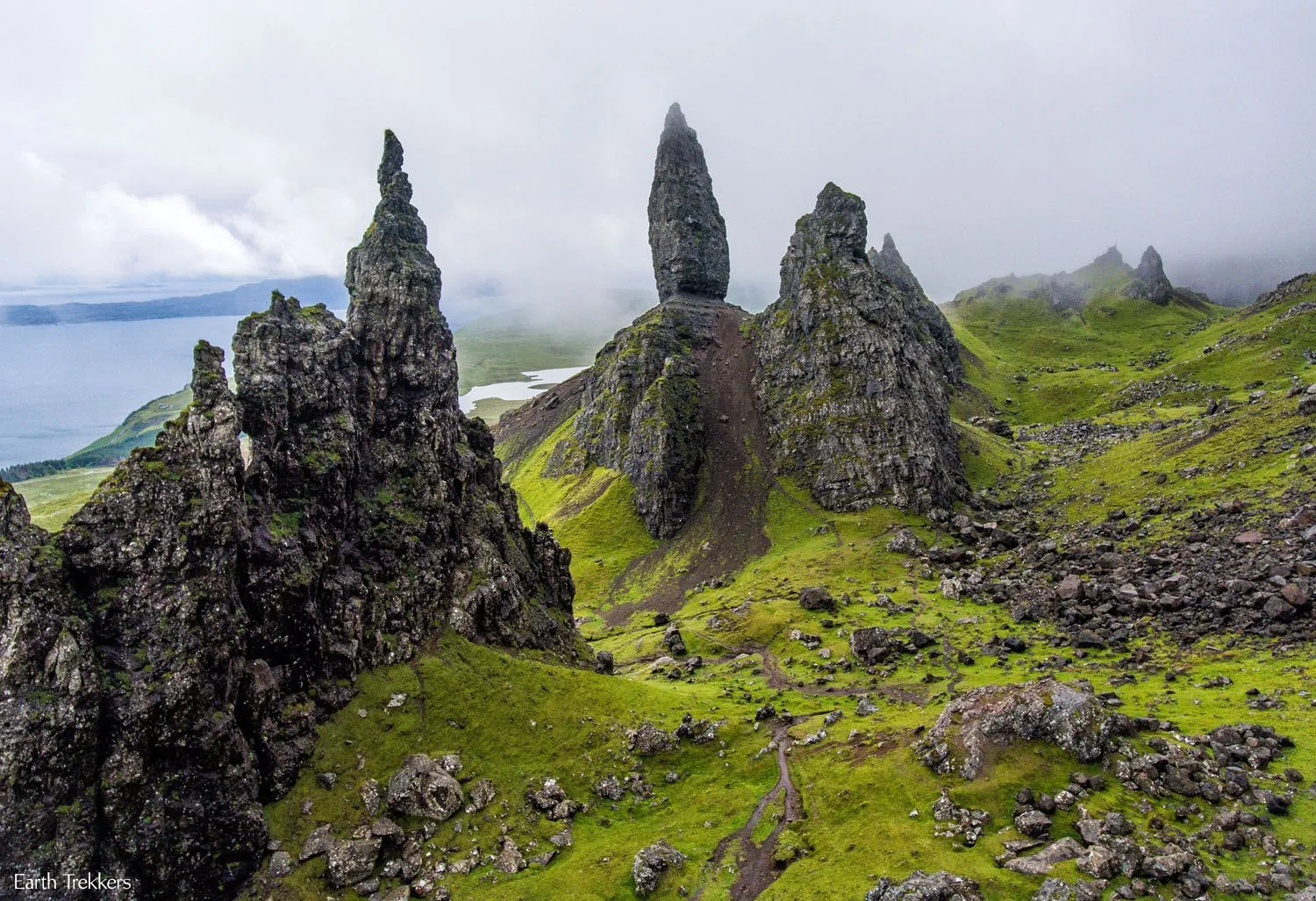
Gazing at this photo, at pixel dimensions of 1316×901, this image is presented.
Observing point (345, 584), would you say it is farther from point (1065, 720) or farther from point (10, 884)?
point (1065, 720)

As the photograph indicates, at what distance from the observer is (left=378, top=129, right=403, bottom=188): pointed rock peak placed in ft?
336

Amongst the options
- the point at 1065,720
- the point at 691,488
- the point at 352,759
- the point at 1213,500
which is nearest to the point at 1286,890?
the point at 1065,720

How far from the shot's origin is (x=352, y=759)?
6281 cm

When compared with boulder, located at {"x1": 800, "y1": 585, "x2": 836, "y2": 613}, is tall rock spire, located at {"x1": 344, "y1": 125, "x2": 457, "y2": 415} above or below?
above

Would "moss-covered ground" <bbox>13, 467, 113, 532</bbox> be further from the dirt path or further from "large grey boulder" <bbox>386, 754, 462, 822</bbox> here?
the dirt path

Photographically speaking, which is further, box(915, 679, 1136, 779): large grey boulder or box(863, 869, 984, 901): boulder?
box(915, 679, 1136, 779): large grey boulder

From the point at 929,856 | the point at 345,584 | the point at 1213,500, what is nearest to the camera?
the point at 929,856

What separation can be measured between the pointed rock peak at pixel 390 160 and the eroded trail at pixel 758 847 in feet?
324

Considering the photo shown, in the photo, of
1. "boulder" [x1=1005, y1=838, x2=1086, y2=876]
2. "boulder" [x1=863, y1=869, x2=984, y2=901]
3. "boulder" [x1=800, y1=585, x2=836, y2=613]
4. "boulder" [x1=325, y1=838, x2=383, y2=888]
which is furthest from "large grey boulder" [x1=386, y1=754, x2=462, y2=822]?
"boulder" [x1=800, y1=585, x2=836, y2=613]

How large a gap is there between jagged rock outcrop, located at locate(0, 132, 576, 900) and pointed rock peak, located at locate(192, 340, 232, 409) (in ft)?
0.63

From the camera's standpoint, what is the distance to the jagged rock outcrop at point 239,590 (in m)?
46.0

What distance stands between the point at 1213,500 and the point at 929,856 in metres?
94.7

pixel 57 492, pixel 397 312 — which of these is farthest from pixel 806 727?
→ pixel 57 492

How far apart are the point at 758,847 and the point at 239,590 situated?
52.2 m
